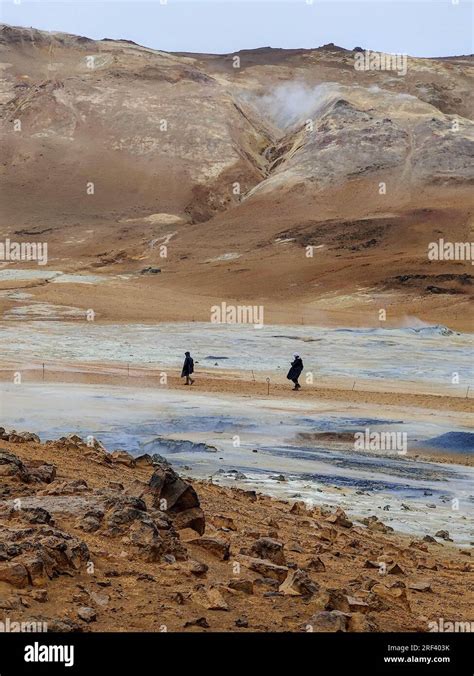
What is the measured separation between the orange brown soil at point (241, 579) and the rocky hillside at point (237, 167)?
54.3 metres

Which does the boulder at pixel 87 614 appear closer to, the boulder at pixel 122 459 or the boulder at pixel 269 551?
the boulder at pixel 269 551

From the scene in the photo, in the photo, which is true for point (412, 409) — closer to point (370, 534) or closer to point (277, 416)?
point (277, 416)

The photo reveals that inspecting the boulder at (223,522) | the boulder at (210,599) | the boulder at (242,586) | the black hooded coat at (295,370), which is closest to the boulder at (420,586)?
the boulder at (223,522)

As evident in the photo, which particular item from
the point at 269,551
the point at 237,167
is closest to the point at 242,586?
the point at 269,551

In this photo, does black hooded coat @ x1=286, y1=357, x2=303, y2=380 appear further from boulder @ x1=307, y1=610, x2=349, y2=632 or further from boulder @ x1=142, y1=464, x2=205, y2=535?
boulder @ x1=307, y1=610, x2=349, y2=632

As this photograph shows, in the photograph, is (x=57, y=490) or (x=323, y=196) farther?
(x=323, y=196)

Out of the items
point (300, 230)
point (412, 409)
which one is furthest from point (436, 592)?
point (300, 230)

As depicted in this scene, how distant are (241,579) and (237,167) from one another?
320ft

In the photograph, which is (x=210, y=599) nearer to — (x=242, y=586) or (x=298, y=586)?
(x=242, y=586)

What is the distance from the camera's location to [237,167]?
103062 millimetres

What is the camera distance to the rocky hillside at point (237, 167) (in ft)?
252
